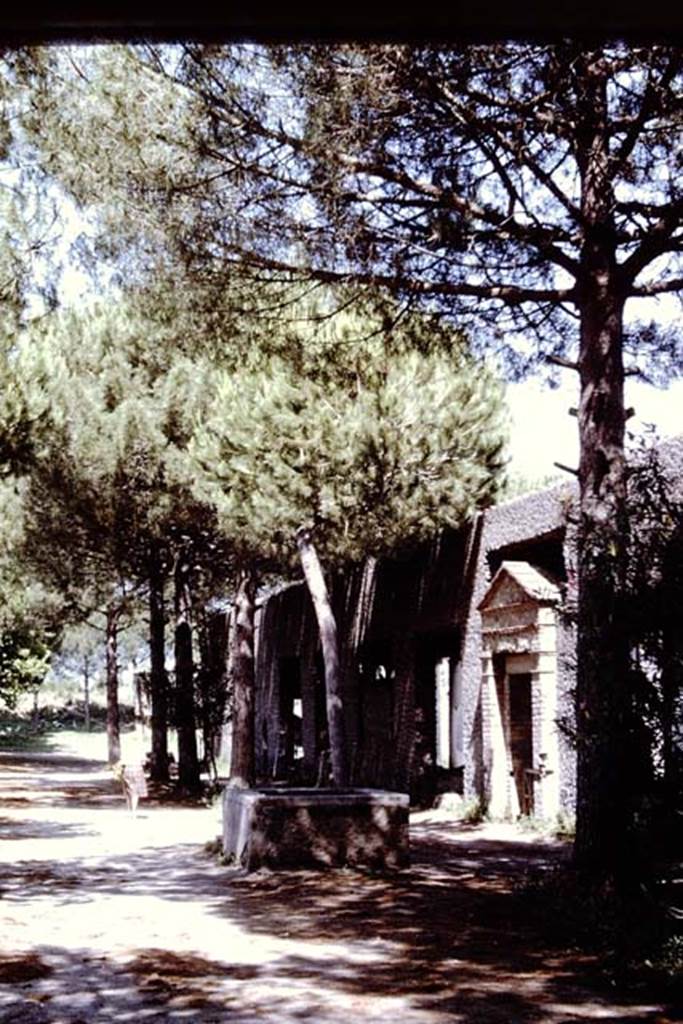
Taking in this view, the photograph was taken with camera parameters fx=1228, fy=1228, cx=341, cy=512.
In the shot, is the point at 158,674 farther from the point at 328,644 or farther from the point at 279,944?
the point at 279,944

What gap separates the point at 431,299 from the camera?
956 cm

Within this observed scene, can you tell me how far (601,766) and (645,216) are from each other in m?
3.70

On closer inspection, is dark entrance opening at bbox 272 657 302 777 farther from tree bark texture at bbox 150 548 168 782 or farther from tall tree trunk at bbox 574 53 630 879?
tall tree trunk at bbox 574 53 630 879

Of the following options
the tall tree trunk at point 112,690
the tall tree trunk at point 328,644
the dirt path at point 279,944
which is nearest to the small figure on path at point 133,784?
the tall tree trunk at point 328,644

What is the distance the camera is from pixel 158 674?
22859mm

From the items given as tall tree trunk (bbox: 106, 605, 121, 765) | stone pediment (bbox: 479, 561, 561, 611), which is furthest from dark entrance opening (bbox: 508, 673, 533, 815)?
tall tree trunk (bbox: 106, 605, 121, 765)

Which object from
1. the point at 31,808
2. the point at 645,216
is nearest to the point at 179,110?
the point at 645,216

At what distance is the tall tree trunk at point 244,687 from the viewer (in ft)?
58.7

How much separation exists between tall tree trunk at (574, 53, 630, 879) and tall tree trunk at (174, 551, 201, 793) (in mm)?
13653

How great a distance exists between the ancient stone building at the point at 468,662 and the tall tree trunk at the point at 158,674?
8.92 feet

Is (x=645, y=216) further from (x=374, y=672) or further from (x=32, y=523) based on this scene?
(x=32, y=523)

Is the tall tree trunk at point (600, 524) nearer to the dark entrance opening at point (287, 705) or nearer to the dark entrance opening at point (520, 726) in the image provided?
the dark entrance opening at point (520, 726)

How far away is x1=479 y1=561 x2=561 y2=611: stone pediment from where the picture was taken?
14.5m

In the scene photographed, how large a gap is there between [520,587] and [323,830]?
4.89 m
